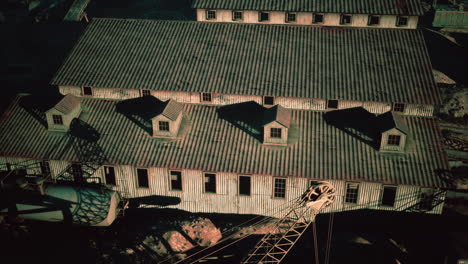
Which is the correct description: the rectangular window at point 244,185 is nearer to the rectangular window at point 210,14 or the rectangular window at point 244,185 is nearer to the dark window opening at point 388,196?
the dark window opening at point 388,196

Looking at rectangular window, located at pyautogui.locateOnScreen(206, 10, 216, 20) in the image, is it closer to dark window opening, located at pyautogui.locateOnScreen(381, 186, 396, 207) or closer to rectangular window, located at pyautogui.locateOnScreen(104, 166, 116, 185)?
rectangular window, located at pyautogui.locateOnScreen(104, 166, 116, 185)

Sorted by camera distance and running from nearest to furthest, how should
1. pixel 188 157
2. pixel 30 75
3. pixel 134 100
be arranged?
pixel 188 157 < pixel 134 100 < pixel 30 75

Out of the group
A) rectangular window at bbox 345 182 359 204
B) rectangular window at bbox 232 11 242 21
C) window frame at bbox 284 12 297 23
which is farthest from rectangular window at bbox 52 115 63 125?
window frame at bbox 284 12 297 23

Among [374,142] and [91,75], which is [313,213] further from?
[91,75]

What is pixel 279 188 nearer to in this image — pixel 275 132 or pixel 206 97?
pixel 275 132

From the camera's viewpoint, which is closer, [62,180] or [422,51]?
[62,180]

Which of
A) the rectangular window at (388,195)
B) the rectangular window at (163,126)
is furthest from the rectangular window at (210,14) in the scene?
the rectangular window at (388,195)

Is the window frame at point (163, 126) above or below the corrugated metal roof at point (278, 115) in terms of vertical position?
below

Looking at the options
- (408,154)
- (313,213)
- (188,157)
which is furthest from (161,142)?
(408,154)
